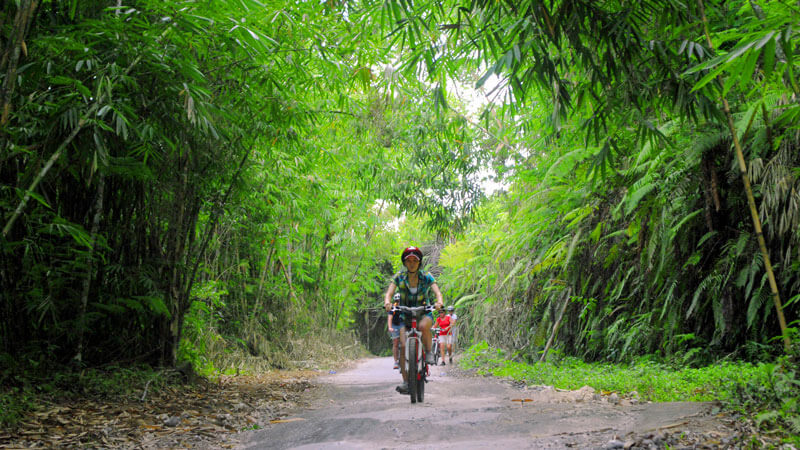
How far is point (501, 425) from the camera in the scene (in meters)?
4.45

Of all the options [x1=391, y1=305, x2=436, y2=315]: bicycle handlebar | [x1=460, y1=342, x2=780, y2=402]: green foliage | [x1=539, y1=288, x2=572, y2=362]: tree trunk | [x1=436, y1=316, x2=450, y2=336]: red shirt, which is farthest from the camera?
[x1=436, y1=316, x2=450, y2=336]: red shirt

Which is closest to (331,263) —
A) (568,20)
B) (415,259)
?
(415,259)

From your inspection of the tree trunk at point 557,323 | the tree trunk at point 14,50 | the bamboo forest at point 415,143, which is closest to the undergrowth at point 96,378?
the bamboo forest at point 415,143

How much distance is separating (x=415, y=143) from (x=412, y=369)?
5.99 m

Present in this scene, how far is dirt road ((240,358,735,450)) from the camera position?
3.46 metres

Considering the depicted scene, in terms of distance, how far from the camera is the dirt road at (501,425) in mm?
3463

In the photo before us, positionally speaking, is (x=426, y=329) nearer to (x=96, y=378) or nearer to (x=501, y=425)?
(x=501, y=425)

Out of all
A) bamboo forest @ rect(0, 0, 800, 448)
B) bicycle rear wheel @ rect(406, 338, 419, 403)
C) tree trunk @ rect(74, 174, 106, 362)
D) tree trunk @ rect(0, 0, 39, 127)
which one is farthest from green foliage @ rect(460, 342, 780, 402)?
tree trunk @ rect(0, 0, 39, 127)

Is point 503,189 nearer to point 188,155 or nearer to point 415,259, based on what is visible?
point 415,259

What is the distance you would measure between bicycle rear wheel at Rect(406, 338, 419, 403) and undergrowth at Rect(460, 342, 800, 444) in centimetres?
178

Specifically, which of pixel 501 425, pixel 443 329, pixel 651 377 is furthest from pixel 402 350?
pixel 443 329

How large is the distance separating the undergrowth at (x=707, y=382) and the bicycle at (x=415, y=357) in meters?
1.70

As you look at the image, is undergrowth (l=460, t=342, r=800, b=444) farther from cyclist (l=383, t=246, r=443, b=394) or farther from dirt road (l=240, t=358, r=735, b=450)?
cyclist (l=383, t=246, r=443, b=394)

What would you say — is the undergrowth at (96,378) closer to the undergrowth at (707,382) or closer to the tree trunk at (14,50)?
the tree trunk at (14,50)
